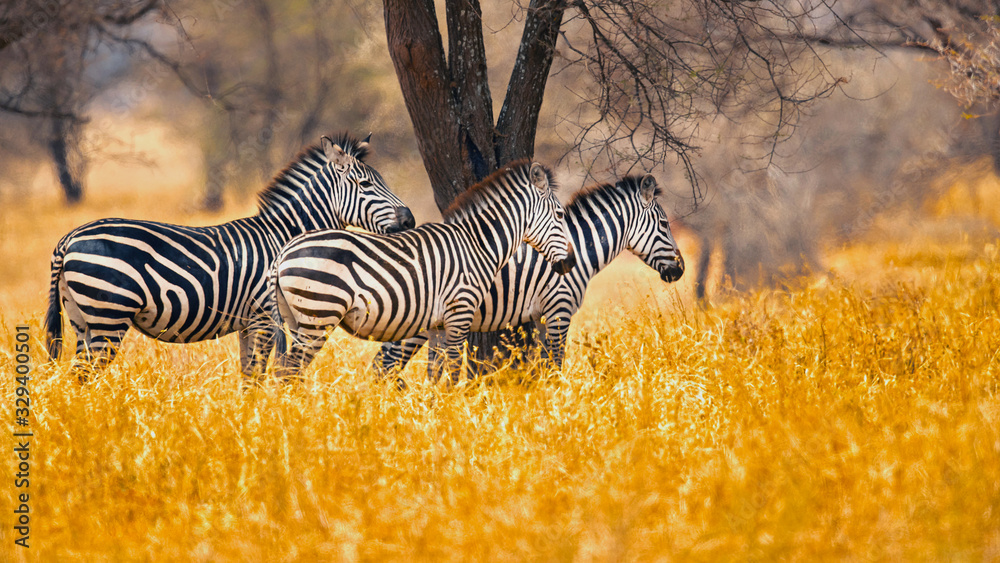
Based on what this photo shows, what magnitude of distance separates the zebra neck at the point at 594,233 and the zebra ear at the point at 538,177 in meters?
0.69

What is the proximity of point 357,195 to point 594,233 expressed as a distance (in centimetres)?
187

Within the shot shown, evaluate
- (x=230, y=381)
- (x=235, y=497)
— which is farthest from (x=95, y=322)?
(x=235, y=497)

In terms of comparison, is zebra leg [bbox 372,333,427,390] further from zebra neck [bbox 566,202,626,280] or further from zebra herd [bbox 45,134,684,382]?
zebra neck [bbox 566,202,626,280]

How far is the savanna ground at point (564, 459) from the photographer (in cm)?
300

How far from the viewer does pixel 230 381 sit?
501 cm

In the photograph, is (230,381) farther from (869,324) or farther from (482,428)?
(869,324)

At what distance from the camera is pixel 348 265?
4719 millimetres

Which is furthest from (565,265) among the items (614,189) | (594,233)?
(614,189)

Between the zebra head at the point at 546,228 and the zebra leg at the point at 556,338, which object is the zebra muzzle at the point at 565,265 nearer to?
the zebra head at the point at 546,228

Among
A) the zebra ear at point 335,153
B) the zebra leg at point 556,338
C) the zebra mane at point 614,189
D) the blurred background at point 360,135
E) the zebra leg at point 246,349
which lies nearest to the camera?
the zebra leg at point 246,349

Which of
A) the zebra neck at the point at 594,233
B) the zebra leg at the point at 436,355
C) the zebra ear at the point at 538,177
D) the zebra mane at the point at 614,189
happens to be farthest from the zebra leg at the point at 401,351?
the zebra mane at the point at 614,189

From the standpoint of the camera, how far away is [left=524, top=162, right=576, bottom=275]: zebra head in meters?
5.38

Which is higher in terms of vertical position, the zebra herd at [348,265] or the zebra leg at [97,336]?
the zebra herd at [348,265]

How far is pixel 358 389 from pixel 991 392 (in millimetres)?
3712
